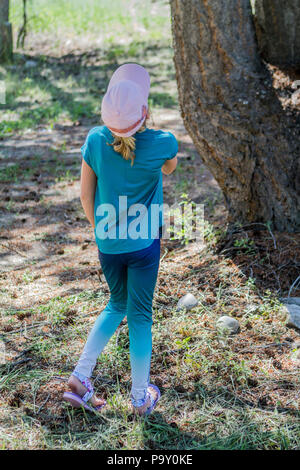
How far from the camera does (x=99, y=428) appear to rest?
2.71 meters

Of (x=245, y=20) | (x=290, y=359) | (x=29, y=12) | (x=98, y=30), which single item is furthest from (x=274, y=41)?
(x=29, y=12)

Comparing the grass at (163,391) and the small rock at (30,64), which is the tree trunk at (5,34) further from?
the grass at (163,391)

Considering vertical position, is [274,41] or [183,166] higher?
[274,41]

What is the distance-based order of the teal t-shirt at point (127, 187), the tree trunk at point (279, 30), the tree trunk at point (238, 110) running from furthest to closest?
the tree trunk at point (279, 30) → the tree trunk at point (238, 110) → the teal t-shirt at point (127, 187)

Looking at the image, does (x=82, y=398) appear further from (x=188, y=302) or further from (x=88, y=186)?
(x=188, y=302)

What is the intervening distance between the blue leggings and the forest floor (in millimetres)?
254

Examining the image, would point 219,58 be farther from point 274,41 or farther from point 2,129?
point 2,129

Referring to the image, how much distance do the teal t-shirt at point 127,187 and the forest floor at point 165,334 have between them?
91 centimetres

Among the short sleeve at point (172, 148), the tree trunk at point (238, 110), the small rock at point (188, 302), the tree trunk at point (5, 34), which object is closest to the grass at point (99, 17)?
the tree trunk at point (5, 34)

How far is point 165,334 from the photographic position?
11.6 feet

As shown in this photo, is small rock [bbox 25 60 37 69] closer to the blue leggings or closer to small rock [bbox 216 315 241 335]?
small rock [bbox 216 315 241 335]

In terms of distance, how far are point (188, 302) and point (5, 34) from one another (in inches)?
365

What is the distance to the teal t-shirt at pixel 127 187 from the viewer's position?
2.51 meters
